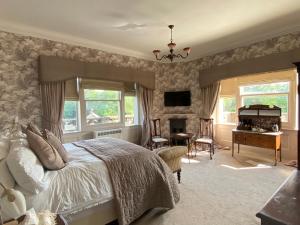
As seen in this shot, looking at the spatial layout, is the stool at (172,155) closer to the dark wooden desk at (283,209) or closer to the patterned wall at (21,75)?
the dark wooden desk at (283,209)

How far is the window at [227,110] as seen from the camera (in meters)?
5.63

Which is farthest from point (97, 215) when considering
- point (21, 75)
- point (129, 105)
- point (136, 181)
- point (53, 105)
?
point (129, 105)

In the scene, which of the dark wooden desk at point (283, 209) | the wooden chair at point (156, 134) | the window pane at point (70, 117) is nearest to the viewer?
the dark wooden desk at point (283, 209)

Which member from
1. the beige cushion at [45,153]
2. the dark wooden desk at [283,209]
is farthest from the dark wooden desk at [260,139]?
the beige cushion at [45,153]

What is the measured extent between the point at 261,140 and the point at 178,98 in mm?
2523

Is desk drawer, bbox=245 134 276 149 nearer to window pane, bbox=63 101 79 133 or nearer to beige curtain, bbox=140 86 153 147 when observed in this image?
beige curtain, bbox=140 86 153 147

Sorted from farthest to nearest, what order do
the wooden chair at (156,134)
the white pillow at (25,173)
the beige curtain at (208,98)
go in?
the beige curtain at (208,98)
the wooden chair at (156,134)
the white pillow at (25,173)

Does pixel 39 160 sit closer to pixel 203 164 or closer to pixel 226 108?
pixel 203 164

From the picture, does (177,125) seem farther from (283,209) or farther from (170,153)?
(283,209)

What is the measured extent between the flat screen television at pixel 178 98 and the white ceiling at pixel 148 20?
1677mm

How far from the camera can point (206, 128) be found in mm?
5445

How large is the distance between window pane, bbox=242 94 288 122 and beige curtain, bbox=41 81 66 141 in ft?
15.5

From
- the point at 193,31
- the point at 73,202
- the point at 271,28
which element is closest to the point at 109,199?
the point at 73,202

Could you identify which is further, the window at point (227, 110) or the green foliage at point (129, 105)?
the window at point (227, 110)
